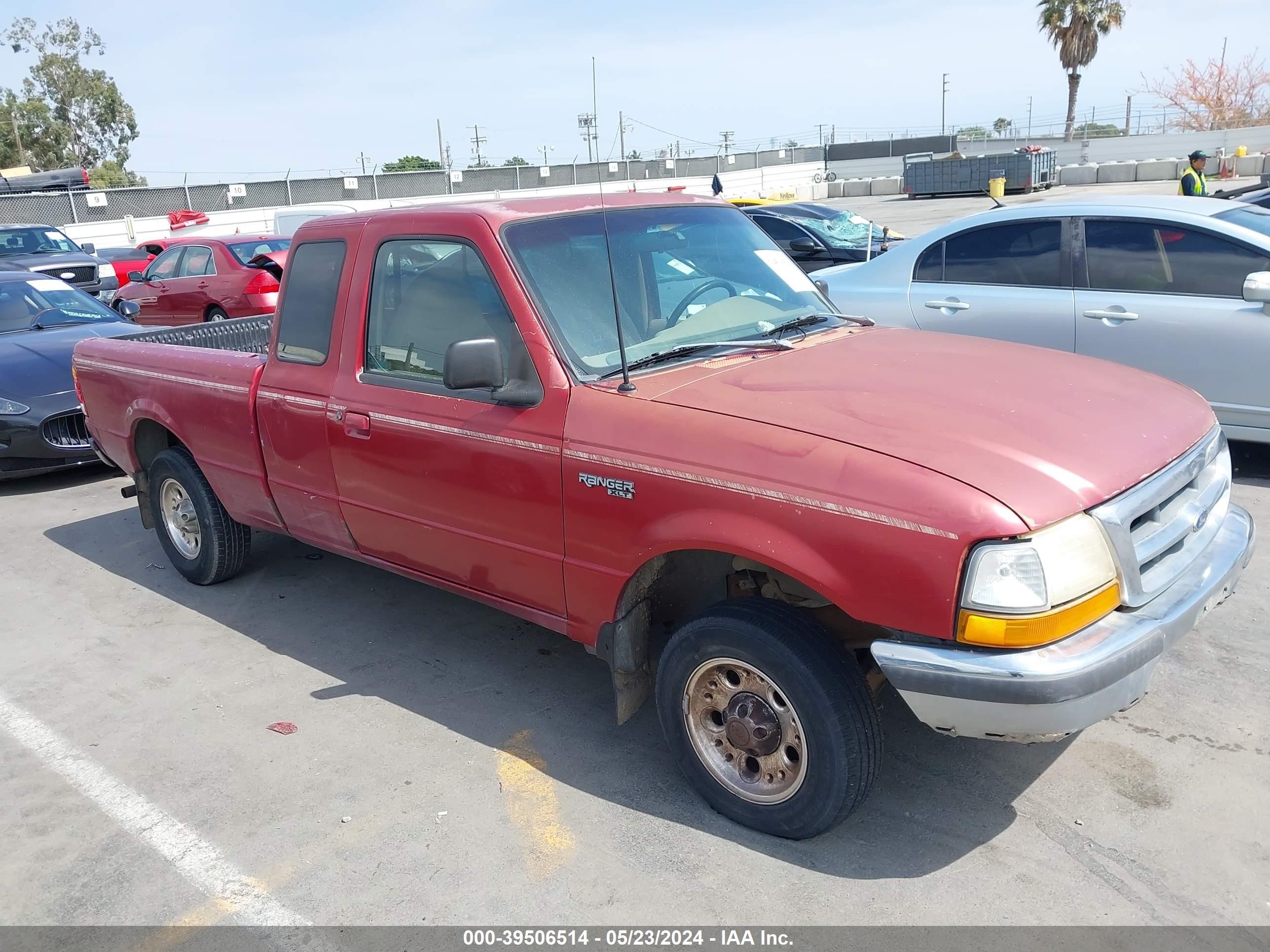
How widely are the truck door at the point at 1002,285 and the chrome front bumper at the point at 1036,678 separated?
384 cm

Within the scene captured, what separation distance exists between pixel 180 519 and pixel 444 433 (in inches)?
109

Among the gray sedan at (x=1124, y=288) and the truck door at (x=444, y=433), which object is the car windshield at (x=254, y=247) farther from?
the truck door at (x=444, y=433)

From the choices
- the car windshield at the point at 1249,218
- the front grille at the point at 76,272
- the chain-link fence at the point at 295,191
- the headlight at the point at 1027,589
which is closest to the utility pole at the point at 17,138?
the chain-link fence at the point at 295,191

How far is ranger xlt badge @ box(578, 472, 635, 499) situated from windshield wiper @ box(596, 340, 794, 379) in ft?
1.22

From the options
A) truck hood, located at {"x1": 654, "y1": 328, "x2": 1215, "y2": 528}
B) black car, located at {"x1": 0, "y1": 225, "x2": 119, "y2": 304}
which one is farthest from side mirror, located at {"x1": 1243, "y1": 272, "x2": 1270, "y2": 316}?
black car, located at {"x1": 0, "y1": 225, "x2": 119, "y2": 304}

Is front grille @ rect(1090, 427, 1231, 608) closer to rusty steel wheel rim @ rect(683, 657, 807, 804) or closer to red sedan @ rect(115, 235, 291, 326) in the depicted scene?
rusty steel wheel rim @ rect(683, 657, 807, 804)

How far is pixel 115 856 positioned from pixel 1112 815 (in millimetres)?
3326

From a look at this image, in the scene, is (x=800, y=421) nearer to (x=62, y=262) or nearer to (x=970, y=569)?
(x=970, y=569)

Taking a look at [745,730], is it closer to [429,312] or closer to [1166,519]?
[1166,519]

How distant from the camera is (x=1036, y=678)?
264cm

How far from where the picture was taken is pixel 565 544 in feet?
11.7

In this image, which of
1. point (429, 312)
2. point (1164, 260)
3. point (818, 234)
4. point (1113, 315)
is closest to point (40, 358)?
point (429, 312)

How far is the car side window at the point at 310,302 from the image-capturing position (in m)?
4.39

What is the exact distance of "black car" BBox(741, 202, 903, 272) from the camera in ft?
43.2
